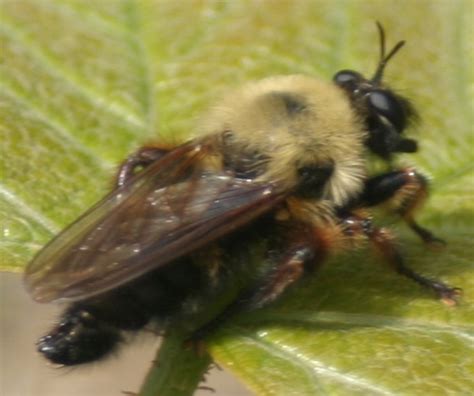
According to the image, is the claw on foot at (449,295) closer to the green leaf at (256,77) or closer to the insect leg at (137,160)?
the green leaf at (256,77)

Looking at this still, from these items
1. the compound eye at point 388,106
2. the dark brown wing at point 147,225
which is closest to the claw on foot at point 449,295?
the dark brown wing at point 147,225

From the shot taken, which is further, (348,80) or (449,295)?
(348,80)

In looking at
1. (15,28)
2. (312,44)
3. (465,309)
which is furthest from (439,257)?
(15,28)

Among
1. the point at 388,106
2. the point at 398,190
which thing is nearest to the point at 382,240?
the point at 398,190

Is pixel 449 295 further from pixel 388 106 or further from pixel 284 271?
pixel 388 106

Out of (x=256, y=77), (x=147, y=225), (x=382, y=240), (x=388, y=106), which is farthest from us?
(x=256, y=77)

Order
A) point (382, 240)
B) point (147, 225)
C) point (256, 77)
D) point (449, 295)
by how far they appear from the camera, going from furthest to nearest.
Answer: point (256, 77)
point (382, 240)
point (449, 295)
point (147, 225)
